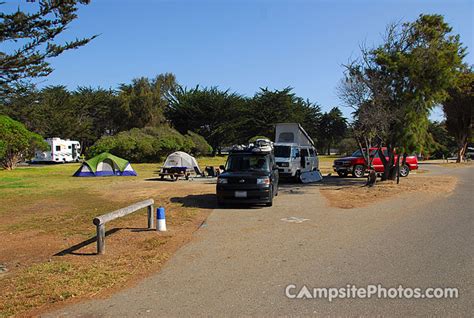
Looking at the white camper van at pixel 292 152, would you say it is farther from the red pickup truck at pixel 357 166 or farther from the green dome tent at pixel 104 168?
the green dome tent at pixel 104 168

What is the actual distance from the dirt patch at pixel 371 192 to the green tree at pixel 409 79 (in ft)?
5.72

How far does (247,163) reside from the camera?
46.3 ft

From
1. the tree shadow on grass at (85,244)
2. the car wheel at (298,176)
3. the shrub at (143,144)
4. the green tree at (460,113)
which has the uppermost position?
the green tree at (460,113)

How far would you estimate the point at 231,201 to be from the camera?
12.9 metres

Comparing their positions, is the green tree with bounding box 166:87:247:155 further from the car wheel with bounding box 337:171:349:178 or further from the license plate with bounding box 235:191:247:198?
the license plate with bounding box 235:191:247:198

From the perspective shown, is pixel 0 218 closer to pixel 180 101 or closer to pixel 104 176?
pixel 104 176

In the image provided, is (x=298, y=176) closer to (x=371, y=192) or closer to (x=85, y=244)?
(x=371, y=192)

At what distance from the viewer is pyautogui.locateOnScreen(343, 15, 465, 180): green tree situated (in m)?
18.4

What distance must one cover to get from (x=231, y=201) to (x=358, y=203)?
432 cm

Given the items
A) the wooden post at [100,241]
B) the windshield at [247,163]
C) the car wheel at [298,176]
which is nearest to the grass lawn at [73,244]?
the wooden post at [100,241]

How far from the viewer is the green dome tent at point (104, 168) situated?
1077 inches

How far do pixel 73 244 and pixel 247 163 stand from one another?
696 cm

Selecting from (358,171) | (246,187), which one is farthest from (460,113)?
(246,187)

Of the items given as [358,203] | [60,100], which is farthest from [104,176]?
[60,100]
